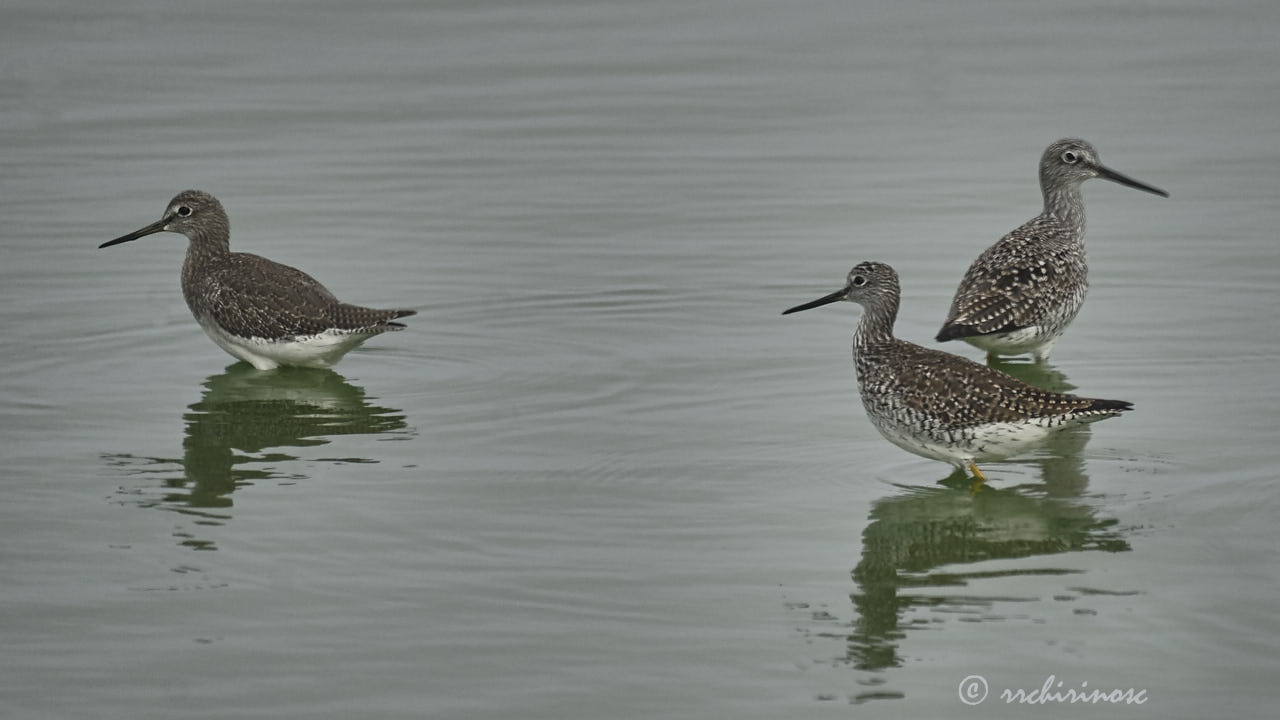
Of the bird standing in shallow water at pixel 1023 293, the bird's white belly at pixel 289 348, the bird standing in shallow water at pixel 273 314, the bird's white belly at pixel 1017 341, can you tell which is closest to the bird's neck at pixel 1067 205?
the bird standing in shallow water at pixel 1023 293

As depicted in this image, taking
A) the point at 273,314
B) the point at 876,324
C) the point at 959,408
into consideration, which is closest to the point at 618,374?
the point at 876,324

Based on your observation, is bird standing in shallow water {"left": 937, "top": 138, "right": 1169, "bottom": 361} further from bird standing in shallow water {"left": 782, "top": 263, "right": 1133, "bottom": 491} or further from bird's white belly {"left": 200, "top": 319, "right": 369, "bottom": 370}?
bird's white belly {"left": 200, "top": 319, "right": 369, "bottom": 370}

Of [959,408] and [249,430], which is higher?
[959,408]

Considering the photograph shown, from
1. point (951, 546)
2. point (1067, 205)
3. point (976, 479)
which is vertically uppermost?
point (1067, 205)

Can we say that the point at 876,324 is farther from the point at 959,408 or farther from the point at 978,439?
the point at 978,439

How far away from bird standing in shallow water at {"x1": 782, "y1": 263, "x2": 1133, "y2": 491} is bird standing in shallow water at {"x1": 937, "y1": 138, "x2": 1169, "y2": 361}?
1.65m

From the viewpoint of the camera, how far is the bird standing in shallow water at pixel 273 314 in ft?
46.1

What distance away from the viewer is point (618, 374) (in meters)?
13.8

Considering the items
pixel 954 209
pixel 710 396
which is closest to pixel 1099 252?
pixel 954 209

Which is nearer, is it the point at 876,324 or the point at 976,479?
the point at 976,479

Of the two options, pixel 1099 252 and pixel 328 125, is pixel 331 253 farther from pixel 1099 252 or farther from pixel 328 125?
pixel 1099 252

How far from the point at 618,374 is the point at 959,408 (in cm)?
352

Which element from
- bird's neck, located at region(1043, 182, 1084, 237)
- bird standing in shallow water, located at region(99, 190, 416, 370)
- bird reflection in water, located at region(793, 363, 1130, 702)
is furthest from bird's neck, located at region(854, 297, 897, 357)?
bird's neck, located at region(1043, 182, 1084, 237)

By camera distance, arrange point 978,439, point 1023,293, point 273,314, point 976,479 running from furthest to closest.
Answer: point 273,314 → point 1023,293 → point 976,479 → point 978,439
